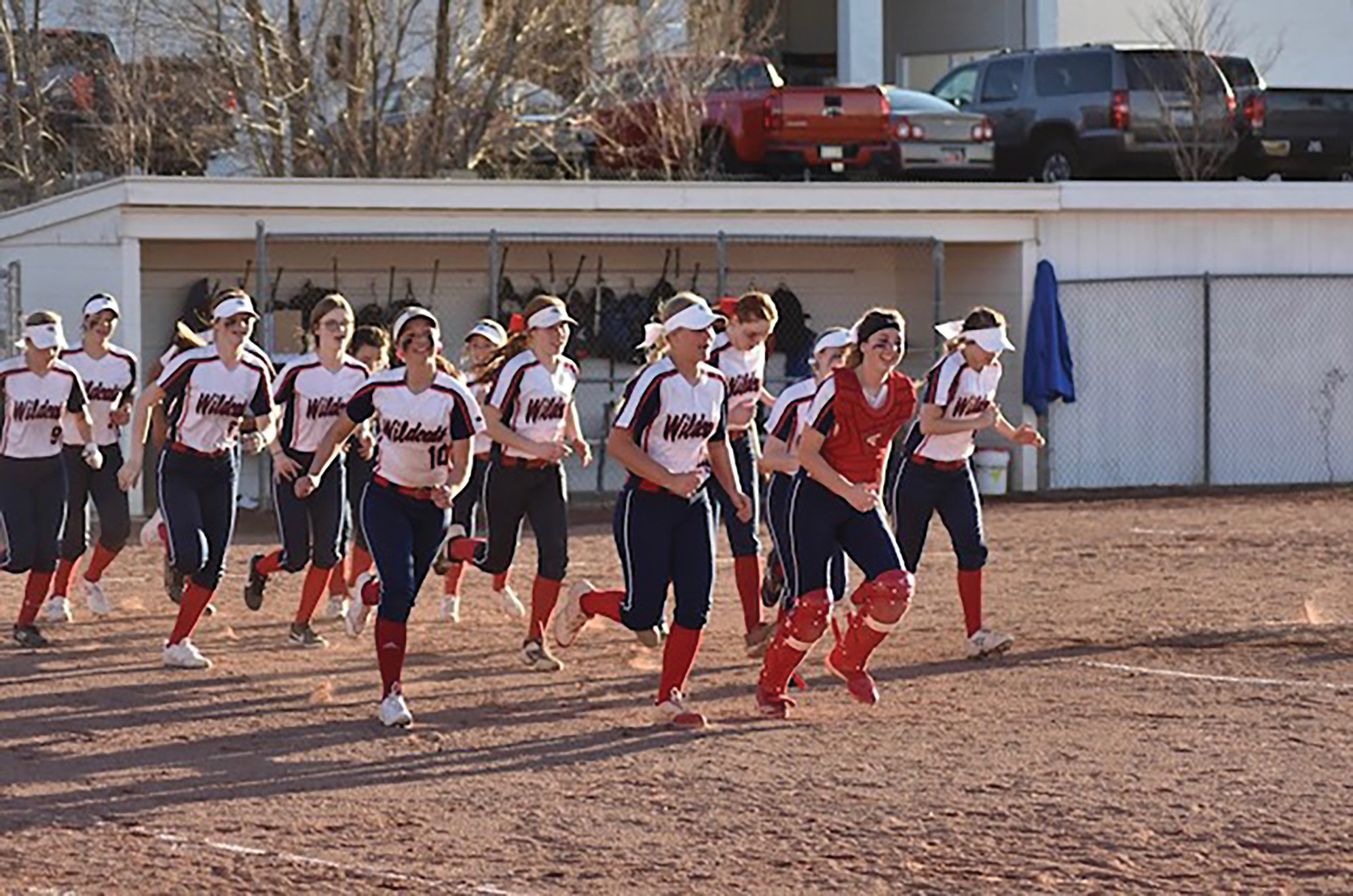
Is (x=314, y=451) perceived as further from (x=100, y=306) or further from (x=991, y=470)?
(x=991, y=470)

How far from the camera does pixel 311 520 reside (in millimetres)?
13492

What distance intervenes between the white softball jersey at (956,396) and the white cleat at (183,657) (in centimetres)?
385

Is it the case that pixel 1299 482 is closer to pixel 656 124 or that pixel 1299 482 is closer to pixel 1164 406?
pixel 1164 406

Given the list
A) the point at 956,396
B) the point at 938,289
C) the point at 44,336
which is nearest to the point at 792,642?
the point at 956,396

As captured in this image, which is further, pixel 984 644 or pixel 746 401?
pixel 746 401

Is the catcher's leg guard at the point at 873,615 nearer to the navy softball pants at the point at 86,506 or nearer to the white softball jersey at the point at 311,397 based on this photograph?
the white softball jersey at the point at 311,397

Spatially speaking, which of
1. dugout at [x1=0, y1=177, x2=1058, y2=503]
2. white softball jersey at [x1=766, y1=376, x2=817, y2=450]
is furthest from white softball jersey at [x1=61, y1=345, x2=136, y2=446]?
dugout at [x1=0, y1=177, x2=1058, y2=503]

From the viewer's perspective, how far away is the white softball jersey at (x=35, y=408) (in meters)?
13.3

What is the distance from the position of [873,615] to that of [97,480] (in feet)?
18.8

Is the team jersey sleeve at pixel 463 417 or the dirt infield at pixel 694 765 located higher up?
the team jersey sleeve at pixel 463 417

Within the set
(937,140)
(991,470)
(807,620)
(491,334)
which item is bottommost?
(991,470)

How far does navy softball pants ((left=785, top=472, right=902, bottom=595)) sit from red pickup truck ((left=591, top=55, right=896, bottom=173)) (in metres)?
15.6

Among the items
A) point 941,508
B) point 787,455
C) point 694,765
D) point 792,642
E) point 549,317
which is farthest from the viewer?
point 941,508

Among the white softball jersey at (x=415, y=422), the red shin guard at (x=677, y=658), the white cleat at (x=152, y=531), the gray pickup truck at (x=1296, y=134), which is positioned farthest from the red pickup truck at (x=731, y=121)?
the red shin guard at (x=677, y=658)
